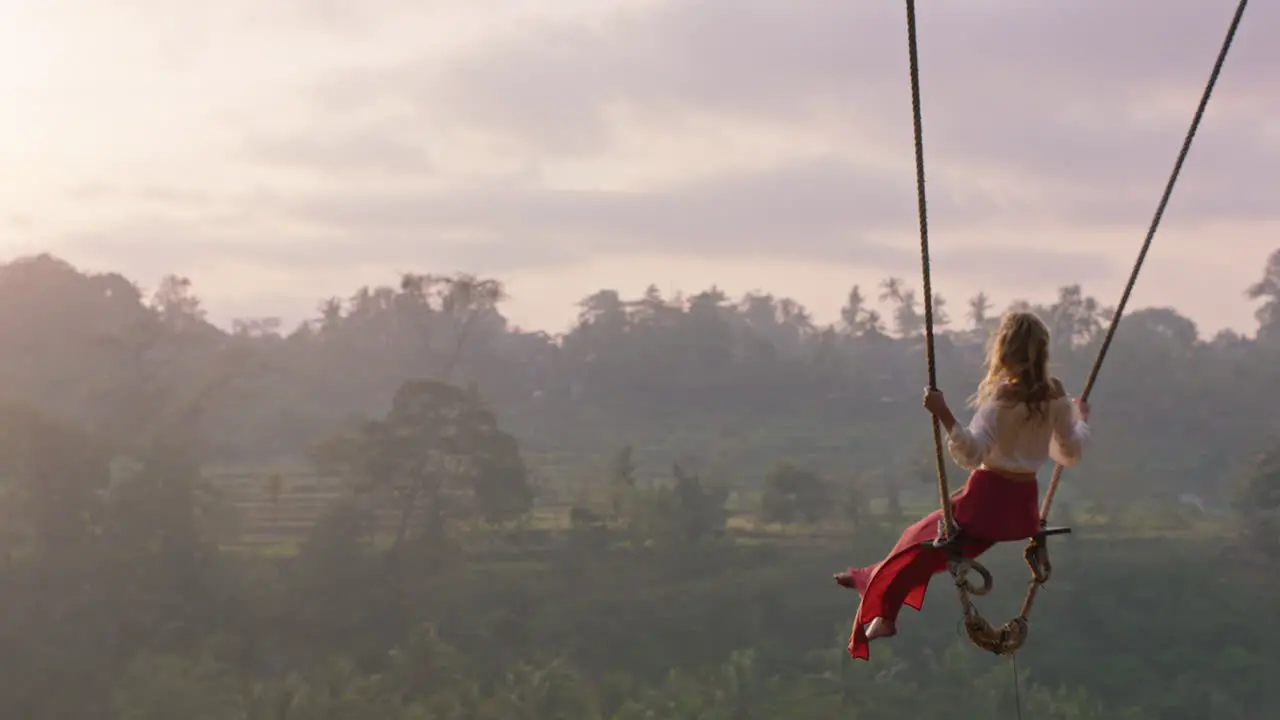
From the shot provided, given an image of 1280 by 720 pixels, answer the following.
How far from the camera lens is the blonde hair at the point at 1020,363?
2.13 meters

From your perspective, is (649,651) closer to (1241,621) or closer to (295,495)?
(295,495)

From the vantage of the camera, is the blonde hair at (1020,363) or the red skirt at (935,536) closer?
the blonde hair at (1020,363)

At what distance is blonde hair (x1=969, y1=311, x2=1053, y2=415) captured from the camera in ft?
6.98

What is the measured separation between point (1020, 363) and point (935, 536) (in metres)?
0.33

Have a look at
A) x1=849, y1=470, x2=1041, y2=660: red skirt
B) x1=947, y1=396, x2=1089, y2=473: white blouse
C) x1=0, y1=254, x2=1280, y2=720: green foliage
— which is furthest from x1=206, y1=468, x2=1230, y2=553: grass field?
x1=947, y1=396, x2=1089, y2=473: white blouse

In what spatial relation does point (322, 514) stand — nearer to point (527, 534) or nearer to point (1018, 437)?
point (527, 534)

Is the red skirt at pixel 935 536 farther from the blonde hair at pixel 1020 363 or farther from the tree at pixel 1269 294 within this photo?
the tree at pixel 1269 294

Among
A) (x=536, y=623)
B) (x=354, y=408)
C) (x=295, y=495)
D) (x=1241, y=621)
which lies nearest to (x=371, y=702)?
(x=536, y=623)

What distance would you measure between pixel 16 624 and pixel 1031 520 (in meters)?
15.0

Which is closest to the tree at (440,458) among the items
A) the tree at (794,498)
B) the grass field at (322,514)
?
the grass field at (322,514)

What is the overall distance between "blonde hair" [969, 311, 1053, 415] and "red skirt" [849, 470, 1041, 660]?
5.6 inches

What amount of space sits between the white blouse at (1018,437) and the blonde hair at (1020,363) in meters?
0.02

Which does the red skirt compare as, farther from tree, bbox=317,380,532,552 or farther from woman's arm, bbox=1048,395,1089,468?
tree, bbox=317,380,532,552

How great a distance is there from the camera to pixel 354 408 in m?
22.7
